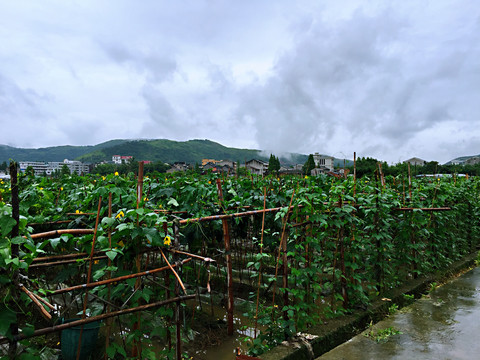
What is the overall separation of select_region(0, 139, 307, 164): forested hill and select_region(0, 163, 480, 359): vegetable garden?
137619 mm

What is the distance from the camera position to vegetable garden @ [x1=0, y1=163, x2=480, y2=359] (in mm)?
2201

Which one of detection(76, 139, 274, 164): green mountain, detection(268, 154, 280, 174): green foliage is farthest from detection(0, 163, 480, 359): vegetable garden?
detection(76, 139, 274, 164): green mountain

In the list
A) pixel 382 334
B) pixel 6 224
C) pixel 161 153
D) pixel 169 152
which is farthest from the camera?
pixel 169 152

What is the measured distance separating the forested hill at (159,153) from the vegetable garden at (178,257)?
13762 centimetres

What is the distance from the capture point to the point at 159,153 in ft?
511

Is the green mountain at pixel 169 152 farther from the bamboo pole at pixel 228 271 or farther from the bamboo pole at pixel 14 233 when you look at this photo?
the bamboo pole at pixel 14 233

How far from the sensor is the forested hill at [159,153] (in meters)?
146

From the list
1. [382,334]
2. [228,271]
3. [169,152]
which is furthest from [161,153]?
[382,334]

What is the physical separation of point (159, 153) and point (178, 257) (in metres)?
159

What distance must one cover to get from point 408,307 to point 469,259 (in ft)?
11.7

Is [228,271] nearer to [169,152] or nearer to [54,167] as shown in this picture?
[54,167]

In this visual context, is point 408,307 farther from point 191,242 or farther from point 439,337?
point 191,242

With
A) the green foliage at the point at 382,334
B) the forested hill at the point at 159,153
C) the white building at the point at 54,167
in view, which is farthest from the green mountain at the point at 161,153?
the green foliage at the point at 382,334

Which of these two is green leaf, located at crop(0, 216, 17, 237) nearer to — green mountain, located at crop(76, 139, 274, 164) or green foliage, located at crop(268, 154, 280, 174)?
green foliage, located at crop(268, 154, 280, 174)
